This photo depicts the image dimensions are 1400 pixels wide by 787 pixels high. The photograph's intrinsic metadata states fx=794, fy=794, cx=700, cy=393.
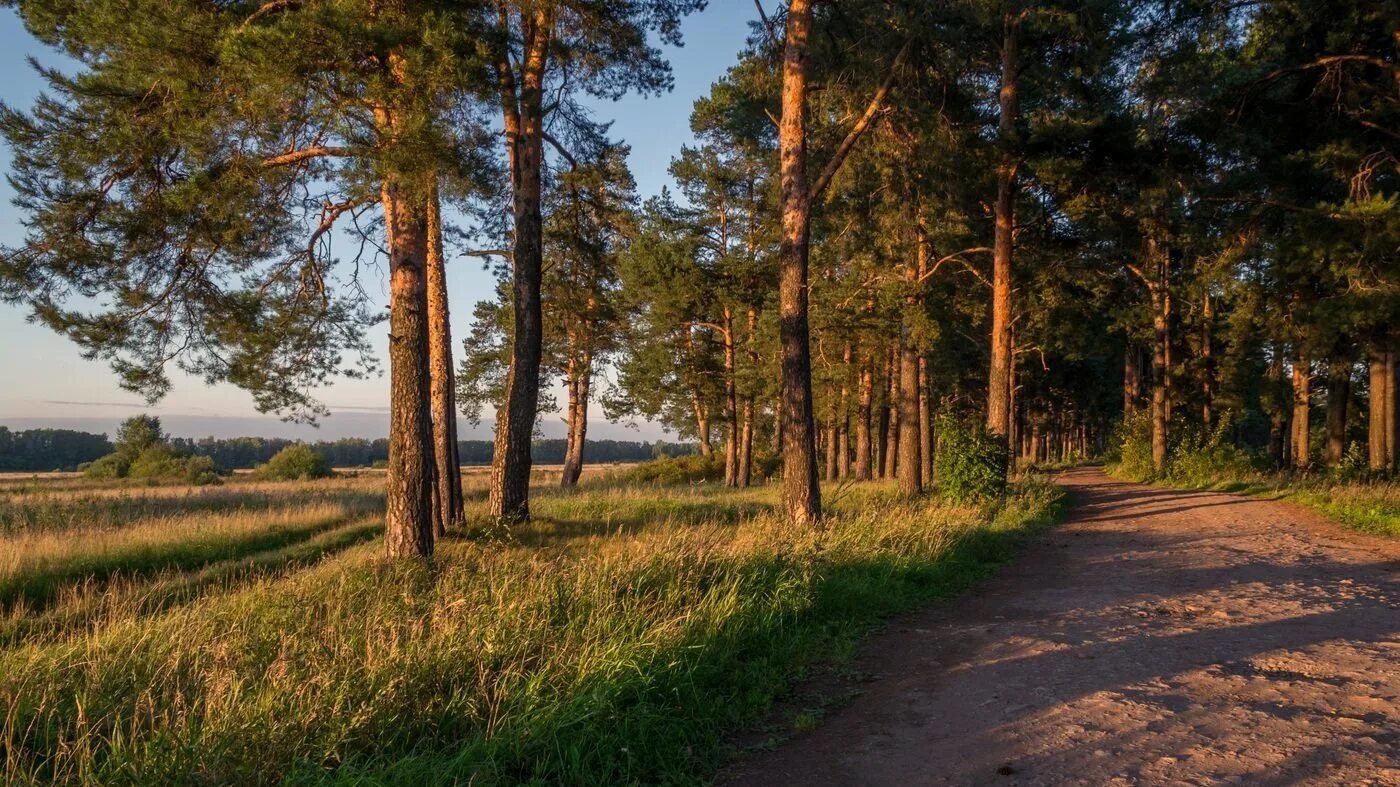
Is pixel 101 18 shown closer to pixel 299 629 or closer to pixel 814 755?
pixel 299 629

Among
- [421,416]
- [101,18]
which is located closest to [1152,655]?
[421,416]

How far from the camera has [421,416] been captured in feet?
33.4

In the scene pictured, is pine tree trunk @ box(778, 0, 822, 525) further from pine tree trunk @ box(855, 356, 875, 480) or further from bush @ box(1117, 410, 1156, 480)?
bush @ box(1117, 410, 1156, 480)

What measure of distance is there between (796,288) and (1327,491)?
1361cm

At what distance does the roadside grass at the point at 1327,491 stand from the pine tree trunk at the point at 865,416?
401 inches

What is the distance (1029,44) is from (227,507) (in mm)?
21810

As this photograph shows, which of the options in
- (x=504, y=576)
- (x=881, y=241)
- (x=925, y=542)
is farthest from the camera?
(x=881, y=241)

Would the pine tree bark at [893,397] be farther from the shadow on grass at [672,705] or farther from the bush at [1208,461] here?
the shadow on grass at [672,705]

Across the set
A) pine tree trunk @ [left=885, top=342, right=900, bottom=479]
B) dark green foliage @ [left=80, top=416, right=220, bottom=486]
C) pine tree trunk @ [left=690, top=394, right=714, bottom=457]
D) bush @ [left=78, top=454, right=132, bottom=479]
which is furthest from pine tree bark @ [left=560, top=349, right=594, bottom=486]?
bush @ [left=78, top=454, right=132, bottom=479]

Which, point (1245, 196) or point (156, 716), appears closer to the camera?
point (156, 716)

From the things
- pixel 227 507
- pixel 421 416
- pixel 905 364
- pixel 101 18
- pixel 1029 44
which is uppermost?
pixel 1029 44

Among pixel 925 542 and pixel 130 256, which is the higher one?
pixel 130 256

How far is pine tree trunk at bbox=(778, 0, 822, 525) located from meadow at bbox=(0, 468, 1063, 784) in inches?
66.1

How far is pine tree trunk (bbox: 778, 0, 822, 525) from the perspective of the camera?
11.6 meters
